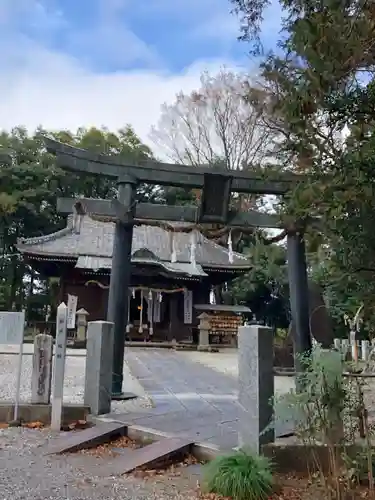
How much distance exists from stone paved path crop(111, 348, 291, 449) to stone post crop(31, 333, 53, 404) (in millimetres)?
924

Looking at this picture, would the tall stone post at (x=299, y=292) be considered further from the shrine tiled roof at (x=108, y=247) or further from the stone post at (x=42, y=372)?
the shrine tiled roof at (x=108, y=247)

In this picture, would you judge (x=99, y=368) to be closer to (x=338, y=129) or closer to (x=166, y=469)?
(x=166, y=469)

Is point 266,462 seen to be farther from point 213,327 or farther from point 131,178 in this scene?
point 213,327

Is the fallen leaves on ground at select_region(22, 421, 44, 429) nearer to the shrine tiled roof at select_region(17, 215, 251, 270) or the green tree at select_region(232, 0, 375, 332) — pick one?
the green tree at select_region(232, 0, 375, 332)

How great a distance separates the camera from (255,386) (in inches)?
149

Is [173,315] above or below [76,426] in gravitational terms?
above

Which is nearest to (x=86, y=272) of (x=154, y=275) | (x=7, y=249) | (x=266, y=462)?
(x=154, y=275)

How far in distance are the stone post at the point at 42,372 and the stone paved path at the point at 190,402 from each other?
3.03 ft

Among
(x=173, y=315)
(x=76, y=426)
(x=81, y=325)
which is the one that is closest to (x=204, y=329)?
(x=173, y=315)

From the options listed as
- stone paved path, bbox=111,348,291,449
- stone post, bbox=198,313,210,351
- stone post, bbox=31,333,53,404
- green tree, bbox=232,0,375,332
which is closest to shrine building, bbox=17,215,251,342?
stone post, bbox=198,313,210,351

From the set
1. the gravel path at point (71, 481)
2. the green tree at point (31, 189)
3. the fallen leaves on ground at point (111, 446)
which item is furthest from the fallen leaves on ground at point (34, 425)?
the green tree at point (31, 189)

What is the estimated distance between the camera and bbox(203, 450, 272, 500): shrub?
124 inches

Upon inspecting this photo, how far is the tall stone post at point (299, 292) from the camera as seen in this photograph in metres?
6.25

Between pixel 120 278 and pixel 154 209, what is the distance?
1098mm
